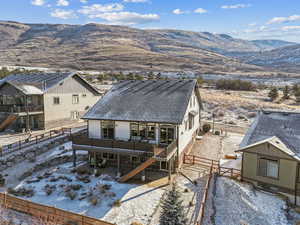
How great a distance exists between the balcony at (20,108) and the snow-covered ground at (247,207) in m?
25.0

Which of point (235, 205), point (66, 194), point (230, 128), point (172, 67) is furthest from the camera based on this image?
point (172, 67)

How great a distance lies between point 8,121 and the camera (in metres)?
32.4

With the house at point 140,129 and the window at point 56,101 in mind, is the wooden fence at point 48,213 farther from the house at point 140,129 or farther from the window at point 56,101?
the window at point 56,101

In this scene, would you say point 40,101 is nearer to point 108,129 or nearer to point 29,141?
point 29,141

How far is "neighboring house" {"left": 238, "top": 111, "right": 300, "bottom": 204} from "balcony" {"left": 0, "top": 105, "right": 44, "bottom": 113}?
25846 millimetres

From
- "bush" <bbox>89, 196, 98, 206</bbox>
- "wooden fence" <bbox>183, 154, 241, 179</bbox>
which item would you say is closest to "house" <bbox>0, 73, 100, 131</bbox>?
"bush" <bbox>89, 196, 98, 206</bbox>

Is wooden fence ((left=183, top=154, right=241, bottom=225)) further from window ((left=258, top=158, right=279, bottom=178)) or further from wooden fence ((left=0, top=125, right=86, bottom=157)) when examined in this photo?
wooden fence ((left=0, top=125, right=86, bottom=157))

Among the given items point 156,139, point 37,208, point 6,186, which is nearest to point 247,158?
point 156,139

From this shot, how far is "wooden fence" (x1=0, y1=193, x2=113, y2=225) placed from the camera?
1241 centimetres

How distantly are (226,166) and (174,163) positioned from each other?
15.4ft

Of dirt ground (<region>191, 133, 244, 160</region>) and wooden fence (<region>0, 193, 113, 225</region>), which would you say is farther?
dirt ground (<region>191, 133, 244, 160</region>)

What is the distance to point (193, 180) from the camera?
1866cm

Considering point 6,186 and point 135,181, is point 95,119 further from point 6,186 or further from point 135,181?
point 6,186

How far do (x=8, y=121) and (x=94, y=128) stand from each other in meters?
17.7
